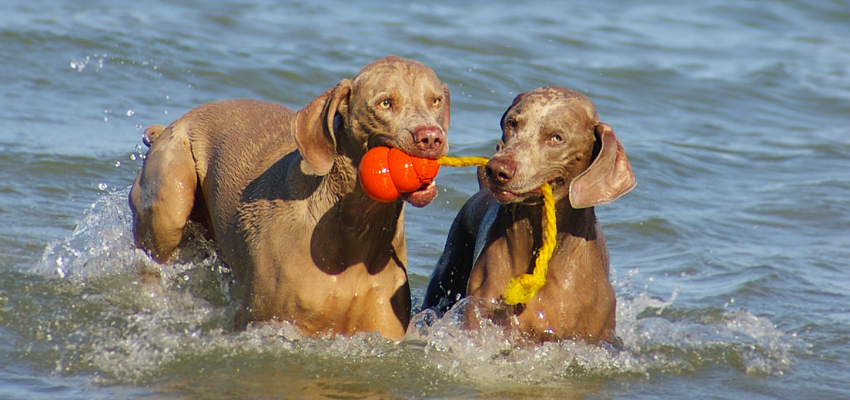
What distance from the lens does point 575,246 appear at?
226 inches

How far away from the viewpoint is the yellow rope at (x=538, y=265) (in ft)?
18.1

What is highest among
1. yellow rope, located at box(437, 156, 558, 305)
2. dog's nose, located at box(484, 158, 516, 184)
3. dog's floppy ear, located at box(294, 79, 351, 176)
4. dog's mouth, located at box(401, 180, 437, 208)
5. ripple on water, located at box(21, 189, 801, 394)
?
dog's floppy ear, located at box(294, 79, 351, 176)

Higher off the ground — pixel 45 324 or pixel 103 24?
pixel 103 24

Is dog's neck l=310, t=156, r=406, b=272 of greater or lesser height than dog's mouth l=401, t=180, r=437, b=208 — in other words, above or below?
below

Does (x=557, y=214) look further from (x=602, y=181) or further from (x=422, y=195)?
(x=422, y=195)

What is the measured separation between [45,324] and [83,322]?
8.0 inches

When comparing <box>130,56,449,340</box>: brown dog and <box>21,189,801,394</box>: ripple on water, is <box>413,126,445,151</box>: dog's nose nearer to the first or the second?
<box>130,56,449,340</box>: brown dog

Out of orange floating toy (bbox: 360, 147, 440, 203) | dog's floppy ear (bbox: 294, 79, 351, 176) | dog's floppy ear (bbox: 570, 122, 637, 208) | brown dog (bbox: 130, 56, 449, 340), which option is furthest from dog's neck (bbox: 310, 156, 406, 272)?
dog's floppy ear (bbox: 570, 122, 637, 208)

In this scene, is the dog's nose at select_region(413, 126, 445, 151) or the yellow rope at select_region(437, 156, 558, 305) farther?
the yellow rope at select_region(437, 156, 558, 305)

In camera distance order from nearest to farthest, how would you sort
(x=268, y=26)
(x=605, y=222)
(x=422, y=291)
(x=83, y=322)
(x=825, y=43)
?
(x=83, y=322) < (x=422, y=291) < (x=605, y=222) < (x=268, y=26) < (x=825, y=43)

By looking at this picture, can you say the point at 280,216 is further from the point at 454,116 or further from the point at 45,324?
the point at 454,116

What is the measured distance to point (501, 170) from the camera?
208 inches

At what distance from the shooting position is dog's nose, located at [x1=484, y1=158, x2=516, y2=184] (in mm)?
5297

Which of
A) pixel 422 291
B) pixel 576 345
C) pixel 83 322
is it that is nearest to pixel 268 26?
pixel 422 291
